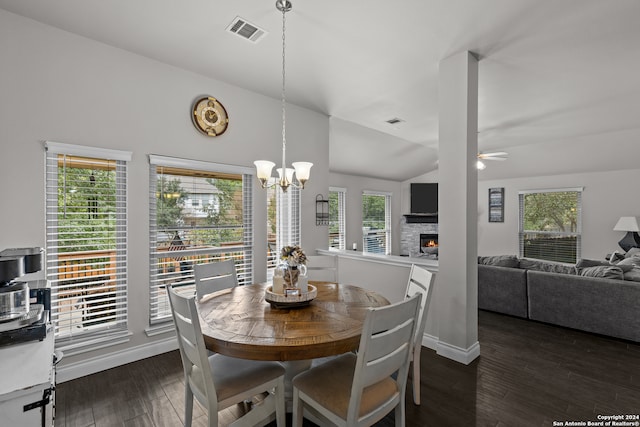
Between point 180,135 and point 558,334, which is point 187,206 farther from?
point 558,334

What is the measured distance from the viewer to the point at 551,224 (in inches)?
281

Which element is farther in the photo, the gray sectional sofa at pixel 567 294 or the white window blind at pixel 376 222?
the white window blind at pixel 376 222

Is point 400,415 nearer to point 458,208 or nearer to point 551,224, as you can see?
point 458,208

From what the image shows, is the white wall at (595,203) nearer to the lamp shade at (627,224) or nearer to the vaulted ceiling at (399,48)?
the lamp shade at (627,224)

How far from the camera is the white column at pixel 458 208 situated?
2.83 m

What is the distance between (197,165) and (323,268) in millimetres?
1715

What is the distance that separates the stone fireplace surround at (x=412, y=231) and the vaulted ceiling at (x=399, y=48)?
4.19 meters

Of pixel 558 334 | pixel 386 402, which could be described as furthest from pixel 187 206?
pixel 558 334

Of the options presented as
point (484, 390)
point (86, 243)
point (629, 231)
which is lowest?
point (484, 390)

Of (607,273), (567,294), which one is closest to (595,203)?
(607,273)

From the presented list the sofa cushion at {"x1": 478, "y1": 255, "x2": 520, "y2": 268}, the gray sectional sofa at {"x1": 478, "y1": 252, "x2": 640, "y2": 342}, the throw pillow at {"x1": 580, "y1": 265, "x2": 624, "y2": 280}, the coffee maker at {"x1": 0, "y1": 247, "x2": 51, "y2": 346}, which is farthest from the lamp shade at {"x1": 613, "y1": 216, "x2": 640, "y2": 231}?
the coffee maker at {"x1": 0, "y1": 247, "x2": 51, "y2": 346}

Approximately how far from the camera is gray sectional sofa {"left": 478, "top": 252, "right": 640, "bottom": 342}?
10.8ft

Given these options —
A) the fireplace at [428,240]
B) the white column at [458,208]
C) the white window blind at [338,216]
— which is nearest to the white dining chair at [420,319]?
the white column at [458,208]

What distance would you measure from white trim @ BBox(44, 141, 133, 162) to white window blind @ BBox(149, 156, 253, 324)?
248 millimetres
